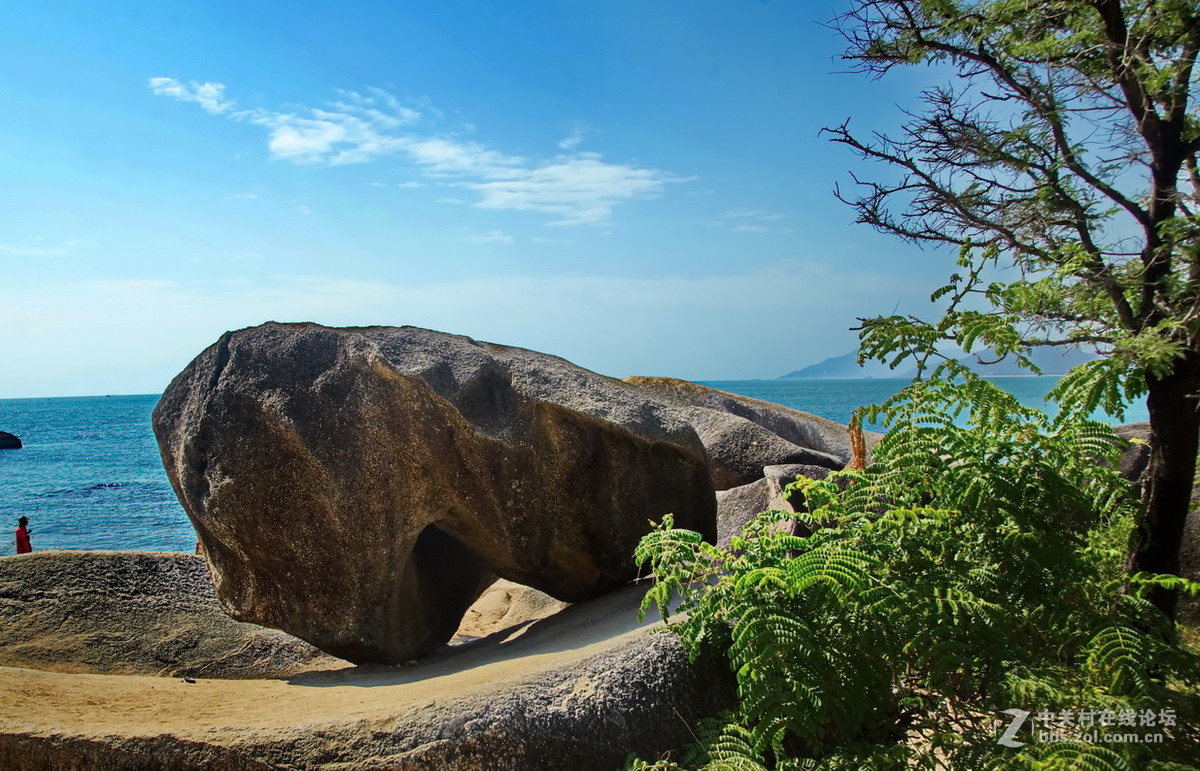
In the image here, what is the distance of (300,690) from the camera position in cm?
605

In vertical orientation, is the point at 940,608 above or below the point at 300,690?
above

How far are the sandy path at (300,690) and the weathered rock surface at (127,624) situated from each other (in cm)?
50

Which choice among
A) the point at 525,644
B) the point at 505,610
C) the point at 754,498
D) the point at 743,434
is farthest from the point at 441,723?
the point at 743,434

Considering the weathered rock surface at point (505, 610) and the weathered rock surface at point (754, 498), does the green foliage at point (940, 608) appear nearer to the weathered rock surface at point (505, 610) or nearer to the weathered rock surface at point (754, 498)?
the weathered rock surface at point (505, 610)

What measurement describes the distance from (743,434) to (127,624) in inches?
310

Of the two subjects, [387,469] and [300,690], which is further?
[387,469]

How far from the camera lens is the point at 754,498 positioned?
9531 mm

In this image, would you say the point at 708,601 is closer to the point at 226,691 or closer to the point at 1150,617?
the point at 1150,617

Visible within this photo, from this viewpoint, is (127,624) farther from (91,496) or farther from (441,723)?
(91,496)

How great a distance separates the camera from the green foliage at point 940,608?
11.8ft

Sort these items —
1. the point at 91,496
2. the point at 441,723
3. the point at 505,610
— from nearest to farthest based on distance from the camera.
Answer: the point at 441,723 < the point at 505,610 < the point at 91,496

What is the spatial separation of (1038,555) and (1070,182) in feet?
7.81

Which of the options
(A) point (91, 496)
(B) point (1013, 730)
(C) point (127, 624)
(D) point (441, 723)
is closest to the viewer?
(B) point (1013, 730)

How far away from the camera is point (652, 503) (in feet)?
22.8
